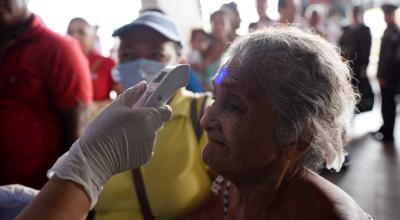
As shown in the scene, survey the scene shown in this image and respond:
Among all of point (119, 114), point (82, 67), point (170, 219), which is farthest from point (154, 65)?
point (119, 114)

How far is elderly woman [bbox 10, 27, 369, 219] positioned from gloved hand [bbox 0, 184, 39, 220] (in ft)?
1.52

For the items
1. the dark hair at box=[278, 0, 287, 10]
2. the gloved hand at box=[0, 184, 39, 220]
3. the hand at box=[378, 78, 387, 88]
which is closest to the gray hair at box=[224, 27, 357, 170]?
the gloved hand at box=[0, 184, 39, 220]

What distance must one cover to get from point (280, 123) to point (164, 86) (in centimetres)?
33

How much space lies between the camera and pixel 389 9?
5.54 meters

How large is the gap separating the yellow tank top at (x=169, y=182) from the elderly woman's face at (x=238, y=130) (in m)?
0.37

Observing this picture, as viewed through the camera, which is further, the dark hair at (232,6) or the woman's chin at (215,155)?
the dark hair at (232,6)

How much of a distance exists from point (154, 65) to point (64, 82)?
42 cm

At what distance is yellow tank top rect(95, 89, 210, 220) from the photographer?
4.93 ft

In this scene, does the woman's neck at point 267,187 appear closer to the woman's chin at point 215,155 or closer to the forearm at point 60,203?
the woman's chin at point 215,155

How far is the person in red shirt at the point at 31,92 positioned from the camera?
1.75m

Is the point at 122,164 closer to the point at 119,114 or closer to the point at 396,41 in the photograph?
the point at 119,114

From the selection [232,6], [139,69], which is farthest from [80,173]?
[232,6]

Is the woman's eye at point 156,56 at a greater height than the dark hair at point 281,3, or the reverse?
the woman's eye at point 156,56

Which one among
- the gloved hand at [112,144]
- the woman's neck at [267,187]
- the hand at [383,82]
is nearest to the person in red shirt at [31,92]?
the gloved hand at [112,144]
